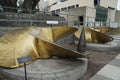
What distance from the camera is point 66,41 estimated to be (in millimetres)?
8852

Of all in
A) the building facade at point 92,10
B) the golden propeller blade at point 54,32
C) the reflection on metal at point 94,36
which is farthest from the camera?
the building facade at point 92,10

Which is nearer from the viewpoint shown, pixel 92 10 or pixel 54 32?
pixel 54 32

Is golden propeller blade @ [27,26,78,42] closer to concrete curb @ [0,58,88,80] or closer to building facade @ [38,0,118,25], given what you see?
concrete curb @ [0,58,88,80]

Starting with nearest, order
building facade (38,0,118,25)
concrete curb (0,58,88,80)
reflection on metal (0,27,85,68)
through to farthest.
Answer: concrete curb (0,58,88,80)
reflection on metal (0,27,85,68)
building facade (38,0,118,25)

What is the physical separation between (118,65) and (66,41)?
172 inches

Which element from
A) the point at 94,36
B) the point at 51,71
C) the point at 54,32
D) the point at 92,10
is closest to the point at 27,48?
the point at 51,71

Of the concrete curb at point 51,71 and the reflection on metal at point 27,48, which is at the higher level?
the reflection on metal at point 27,48

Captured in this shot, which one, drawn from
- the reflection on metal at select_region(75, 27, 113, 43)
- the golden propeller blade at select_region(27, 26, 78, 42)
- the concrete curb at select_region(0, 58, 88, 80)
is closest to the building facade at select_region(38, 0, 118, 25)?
the reflection on metal at select_region(75, 27, 113, 43)

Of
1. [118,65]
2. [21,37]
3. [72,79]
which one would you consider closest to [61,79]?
[72,79]

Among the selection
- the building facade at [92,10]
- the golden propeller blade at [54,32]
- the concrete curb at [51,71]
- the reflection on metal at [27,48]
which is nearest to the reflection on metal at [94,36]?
the golden propeller blade at [54,32]

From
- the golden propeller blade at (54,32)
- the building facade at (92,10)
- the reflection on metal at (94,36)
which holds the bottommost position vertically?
the reflection on metal at (94,36)

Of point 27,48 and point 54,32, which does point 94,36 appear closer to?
point 54,32

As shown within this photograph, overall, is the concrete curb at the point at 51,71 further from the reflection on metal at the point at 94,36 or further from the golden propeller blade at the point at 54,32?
the reflection on metal at the point at 94,36

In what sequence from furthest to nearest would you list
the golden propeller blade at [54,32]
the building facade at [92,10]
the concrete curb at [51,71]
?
1. the building facade at [92,10]
2. the golden propeller blade at [54,32]
3. the concrete curb at [51,71]
